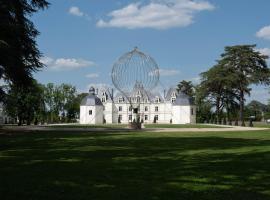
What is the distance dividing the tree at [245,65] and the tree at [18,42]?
55.9 m

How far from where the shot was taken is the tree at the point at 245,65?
255 feet

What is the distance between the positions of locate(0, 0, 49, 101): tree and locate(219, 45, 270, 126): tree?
55.9 meters

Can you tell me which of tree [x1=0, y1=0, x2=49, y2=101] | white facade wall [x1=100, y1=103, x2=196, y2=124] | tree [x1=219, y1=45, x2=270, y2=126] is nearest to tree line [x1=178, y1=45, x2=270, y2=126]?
tree [x1=219, y1=45, x2=270, y2=126]

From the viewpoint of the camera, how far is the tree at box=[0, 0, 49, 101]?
2204cm

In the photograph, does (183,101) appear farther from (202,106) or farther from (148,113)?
(148,113)

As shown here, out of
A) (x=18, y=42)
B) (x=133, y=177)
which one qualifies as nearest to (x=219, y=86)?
(x=18, y=42)

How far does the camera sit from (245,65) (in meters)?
79.6

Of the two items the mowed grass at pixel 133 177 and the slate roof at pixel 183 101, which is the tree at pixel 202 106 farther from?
the mowed grass at pixel 133 177

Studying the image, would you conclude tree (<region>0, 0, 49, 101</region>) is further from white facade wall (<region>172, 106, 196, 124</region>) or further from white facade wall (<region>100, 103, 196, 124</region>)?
white facade wall (<region>100, 103, 196, 124</region>)

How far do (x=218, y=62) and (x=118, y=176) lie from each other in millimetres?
75245

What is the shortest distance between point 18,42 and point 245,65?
60.3 metres

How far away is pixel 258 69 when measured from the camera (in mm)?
79062

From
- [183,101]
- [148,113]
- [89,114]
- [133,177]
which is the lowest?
[133,177]

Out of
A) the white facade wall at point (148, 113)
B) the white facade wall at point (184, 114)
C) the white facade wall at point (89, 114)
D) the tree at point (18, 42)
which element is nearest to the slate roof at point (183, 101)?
the white facade wall at point (184, 114)
